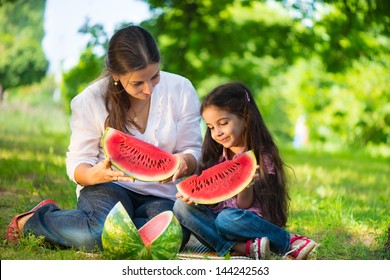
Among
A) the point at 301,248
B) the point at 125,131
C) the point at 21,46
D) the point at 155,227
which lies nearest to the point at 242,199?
the point at 301,248

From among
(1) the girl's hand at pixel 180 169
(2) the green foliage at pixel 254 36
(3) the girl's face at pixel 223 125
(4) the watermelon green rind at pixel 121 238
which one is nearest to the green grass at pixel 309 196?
(4) the watermelon green rind at pixel 121 238

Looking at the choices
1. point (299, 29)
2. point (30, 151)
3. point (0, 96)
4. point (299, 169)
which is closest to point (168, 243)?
point (30, 151)

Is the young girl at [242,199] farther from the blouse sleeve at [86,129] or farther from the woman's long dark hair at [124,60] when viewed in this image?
the blouse sleeve at [86,129]

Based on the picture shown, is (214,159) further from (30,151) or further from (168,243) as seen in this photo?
(30,151)

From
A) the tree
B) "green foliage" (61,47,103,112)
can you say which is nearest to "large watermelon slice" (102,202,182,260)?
"green foliage" (61,47,103,112)

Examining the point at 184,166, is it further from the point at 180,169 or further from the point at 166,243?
the point at 166,243

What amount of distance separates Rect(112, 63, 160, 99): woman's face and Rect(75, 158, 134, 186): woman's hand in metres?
0.46

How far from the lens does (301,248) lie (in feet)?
12.1

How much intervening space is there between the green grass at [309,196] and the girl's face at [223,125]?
0.51 meters

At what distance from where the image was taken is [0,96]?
15.5 metres

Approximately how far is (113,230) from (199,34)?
718 centimetres

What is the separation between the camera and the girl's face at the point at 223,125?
3.86 metres

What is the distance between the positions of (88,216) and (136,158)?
45 cm

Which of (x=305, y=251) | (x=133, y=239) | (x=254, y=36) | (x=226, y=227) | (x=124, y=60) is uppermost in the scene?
(x=124, y=60)
